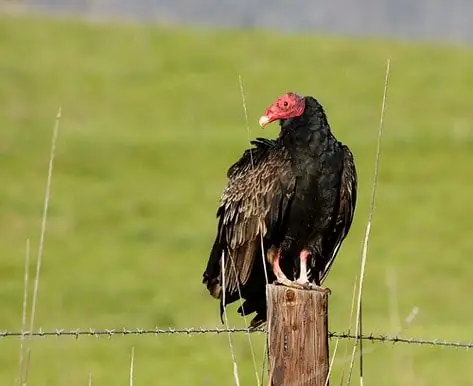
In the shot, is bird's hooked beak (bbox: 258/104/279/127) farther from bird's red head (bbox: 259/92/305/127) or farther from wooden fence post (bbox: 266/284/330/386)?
wooden fence post (bbox: 266/284/330/386)

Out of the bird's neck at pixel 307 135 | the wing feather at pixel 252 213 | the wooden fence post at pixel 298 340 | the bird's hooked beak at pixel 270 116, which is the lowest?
the wooden fence post at pixel 298 340

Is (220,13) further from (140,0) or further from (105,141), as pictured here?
(105,141)

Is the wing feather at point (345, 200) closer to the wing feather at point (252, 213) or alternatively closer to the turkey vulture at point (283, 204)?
the turkey vulture at point (283, 204)

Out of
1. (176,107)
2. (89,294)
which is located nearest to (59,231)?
(89,294)

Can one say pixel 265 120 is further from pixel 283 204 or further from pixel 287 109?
pixel 283 204

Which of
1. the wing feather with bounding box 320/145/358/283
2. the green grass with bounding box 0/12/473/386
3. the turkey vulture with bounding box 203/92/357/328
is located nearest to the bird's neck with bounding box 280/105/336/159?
the turkey vulture with bounding box 203/92/357/328

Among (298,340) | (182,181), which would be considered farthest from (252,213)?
(182,181)

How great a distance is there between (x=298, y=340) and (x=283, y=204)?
126cm

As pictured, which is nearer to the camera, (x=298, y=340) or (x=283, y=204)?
(x=298, y=340)

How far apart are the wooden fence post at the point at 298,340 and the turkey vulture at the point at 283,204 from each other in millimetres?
1060

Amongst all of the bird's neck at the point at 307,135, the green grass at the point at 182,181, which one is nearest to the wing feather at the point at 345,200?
the bird's neck at the point at 307,135

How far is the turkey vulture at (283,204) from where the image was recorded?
14.5ft

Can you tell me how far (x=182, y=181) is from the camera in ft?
52.6

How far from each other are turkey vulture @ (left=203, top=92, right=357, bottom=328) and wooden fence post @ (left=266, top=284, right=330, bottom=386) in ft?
3.48
